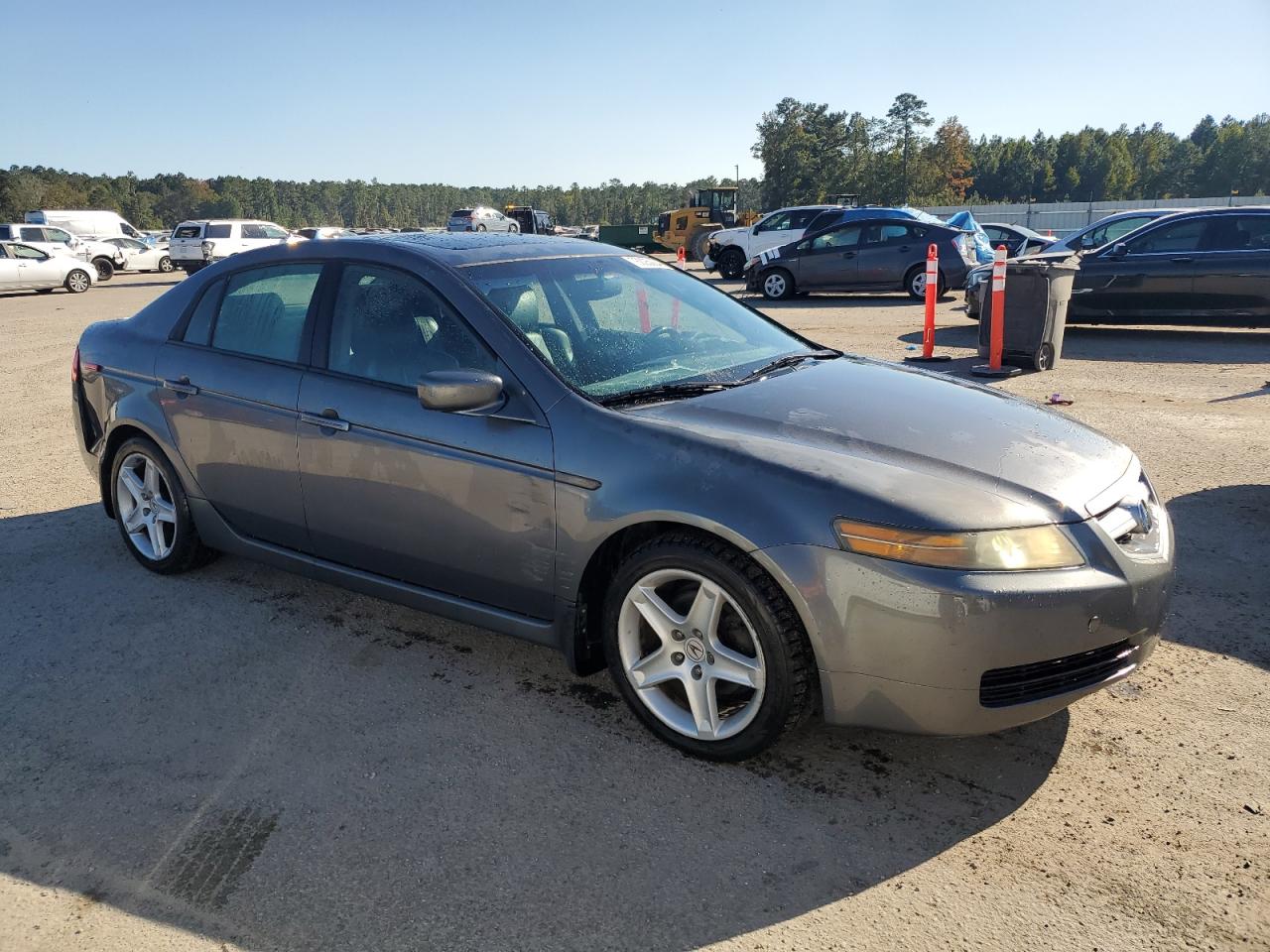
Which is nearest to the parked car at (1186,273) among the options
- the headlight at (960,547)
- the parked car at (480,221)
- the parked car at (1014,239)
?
the headlight at (960,547)

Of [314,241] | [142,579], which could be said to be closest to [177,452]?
[142,579]

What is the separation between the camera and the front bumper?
2578mm

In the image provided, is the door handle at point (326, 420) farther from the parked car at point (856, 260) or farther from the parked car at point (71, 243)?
the parked car at point (71, 243)

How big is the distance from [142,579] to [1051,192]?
137 metres

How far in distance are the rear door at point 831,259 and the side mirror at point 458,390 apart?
1541cm

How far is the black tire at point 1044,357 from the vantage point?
980 cm

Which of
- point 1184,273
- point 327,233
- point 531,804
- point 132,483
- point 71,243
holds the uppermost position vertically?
point 327,233

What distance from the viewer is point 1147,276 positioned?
38.2ft

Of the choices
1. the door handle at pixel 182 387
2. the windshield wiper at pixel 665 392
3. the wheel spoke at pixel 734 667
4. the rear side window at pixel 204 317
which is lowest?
the wheel spoke at pixel 734 667

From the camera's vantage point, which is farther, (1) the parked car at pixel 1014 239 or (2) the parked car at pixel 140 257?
(2) the parked car at pixel 140 257

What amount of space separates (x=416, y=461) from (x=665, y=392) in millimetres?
925

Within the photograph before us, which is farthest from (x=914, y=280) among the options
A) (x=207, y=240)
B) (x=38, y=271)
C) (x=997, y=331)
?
(x=207, y=240)

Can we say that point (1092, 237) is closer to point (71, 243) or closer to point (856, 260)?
point (856, 260)

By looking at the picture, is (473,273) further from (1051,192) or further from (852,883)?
(1051,192)
